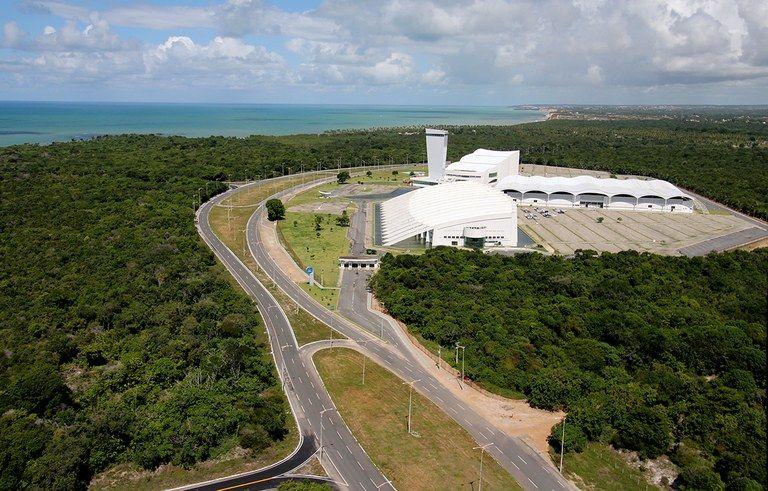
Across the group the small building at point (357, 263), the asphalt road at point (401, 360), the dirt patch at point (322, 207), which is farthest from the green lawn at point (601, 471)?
the dirt patch at point (322, 207)

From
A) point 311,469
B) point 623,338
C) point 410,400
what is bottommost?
point 311,469

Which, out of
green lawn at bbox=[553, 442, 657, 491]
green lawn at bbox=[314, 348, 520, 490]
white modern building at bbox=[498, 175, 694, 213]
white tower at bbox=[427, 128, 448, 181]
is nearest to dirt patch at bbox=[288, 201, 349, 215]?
white tower at bbox=[427, 128, 448, 181]

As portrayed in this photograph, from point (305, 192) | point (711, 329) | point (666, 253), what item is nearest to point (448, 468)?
point (711, 329)

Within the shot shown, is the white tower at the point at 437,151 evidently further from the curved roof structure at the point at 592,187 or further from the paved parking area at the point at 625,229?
the paved parking area at the point at 625,229

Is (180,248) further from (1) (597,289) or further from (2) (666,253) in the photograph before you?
(2) (666,253)

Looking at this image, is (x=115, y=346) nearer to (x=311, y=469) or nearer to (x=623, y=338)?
(x=311, y=469)

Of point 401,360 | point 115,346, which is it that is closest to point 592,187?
point 401,360

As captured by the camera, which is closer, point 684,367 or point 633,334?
point 684,367
